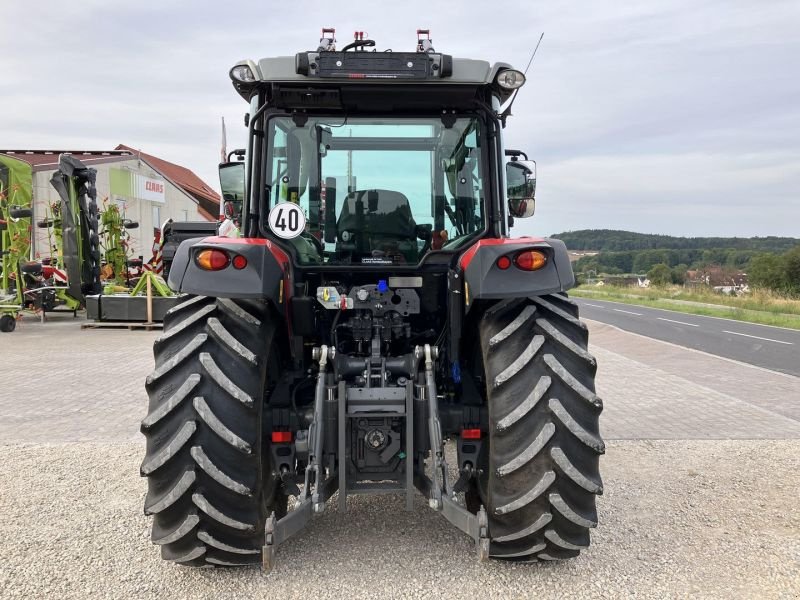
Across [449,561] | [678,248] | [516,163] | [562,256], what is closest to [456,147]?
[516,163]

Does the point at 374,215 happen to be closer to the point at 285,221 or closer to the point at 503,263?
the point at 285,221

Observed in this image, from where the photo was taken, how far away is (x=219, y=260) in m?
3.06

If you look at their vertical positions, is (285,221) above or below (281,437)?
above

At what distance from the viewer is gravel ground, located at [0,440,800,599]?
10.1 ft

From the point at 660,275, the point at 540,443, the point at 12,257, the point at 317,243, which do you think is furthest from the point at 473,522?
the point at 660,275

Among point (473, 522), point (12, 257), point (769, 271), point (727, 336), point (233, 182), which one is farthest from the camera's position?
point (769, 271)

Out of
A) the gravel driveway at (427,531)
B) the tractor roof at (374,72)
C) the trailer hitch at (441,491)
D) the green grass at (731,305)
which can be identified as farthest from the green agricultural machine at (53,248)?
the green grass at (731,305)

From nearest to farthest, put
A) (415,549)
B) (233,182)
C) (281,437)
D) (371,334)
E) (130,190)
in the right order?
(281,437) < (415,549) < (371,334) < (233,182) < (130,190)

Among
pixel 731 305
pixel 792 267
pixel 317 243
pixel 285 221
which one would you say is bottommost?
pixel 731 305

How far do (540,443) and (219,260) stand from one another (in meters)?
1.74

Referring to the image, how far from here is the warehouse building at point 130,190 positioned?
19.8 m

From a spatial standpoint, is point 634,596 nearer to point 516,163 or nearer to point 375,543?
point 375,543

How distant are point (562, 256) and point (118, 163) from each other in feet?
83.6

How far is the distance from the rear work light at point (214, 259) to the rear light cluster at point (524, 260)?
1.32m
